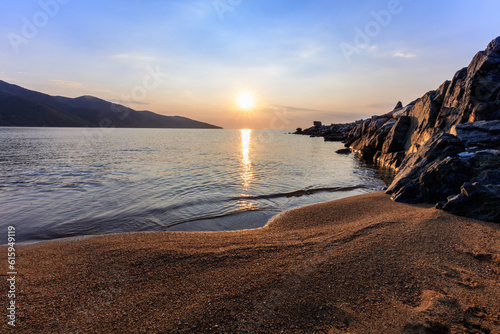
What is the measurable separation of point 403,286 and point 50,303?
5671mm

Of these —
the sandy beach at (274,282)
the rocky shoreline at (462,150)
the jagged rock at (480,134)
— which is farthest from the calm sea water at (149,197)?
the jagged rock at (480,134)

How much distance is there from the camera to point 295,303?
3.54 m

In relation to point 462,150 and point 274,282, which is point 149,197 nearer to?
point 274,282

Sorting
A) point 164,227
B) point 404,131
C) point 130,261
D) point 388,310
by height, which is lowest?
point 164,227

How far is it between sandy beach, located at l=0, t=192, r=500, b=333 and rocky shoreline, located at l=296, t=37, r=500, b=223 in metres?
1.41

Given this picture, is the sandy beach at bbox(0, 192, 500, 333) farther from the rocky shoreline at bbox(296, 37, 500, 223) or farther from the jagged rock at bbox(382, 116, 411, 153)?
the jagged rock at bbox(382, 116, 411, 153)

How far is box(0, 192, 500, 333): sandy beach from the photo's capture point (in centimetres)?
319

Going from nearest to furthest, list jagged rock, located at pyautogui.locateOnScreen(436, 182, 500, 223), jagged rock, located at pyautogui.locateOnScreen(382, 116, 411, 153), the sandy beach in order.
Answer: the sandy beach < jagged rock, located at pyautogui.locateOnScreen(436, 182, 500, 223) < jagged rock, located at pyautogui.locateOnScreen(382, 116, 411, 153)

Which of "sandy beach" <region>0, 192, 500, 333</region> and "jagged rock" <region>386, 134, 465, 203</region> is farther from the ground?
"jagged rock" <region>386, 134, 465, 203</region>

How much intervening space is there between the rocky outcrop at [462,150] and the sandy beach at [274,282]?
1400 mm

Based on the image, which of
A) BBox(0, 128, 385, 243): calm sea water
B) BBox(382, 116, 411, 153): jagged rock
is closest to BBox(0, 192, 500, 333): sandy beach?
BBox(0, 128, 385, 243): calm sea water

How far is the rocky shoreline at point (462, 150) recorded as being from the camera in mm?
7449

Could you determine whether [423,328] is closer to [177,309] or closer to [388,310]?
[388,310]

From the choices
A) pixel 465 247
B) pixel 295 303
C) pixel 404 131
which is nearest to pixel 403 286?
pixel 295 303
